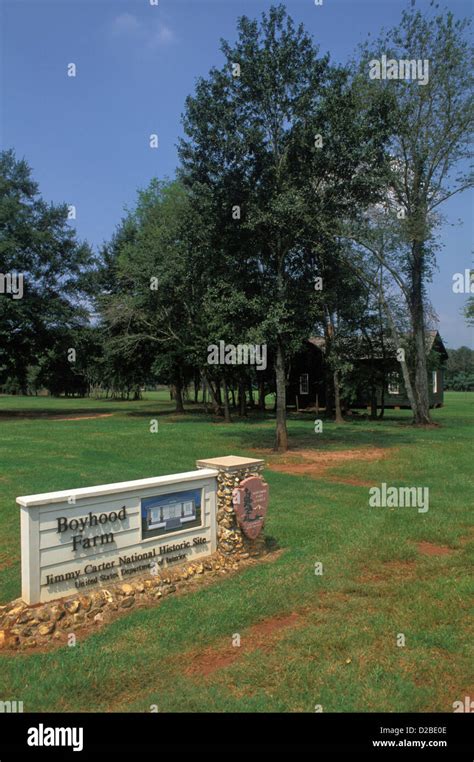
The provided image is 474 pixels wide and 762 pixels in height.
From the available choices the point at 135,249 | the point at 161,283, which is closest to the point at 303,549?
the point at 161,283

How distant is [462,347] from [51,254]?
424 ft

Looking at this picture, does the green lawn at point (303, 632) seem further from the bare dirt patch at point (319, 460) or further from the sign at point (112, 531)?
the bare dirt patch at point (319, 460)

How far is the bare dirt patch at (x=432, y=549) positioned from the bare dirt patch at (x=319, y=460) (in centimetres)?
433

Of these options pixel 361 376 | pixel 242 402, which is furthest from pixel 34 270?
pixel 361 376

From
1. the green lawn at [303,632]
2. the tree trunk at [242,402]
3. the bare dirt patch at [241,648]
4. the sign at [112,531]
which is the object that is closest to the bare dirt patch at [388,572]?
the green lawn at [303,632]

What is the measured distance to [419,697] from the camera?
12.9ft

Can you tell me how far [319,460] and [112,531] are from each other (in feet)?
33.6

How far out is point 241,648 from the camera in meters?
4.65

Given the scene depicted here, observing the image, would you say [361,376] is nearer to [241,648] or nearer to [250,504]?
[250,504]

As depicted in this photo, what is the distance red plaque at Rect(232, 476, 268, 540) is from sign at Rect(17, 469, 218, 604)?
33cm

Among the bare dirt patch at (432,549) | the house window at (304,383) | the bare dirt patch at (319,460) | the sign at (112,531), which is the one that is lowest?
the bare dirt patch at (432,549)

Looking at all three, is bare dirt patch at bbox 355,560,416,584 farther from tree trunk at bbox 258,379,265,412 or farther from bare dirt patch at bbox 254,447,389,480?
tree trunk at bbox 258,379,265,412

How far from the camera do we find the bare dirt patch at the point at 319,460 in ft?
Answer: 43.4
